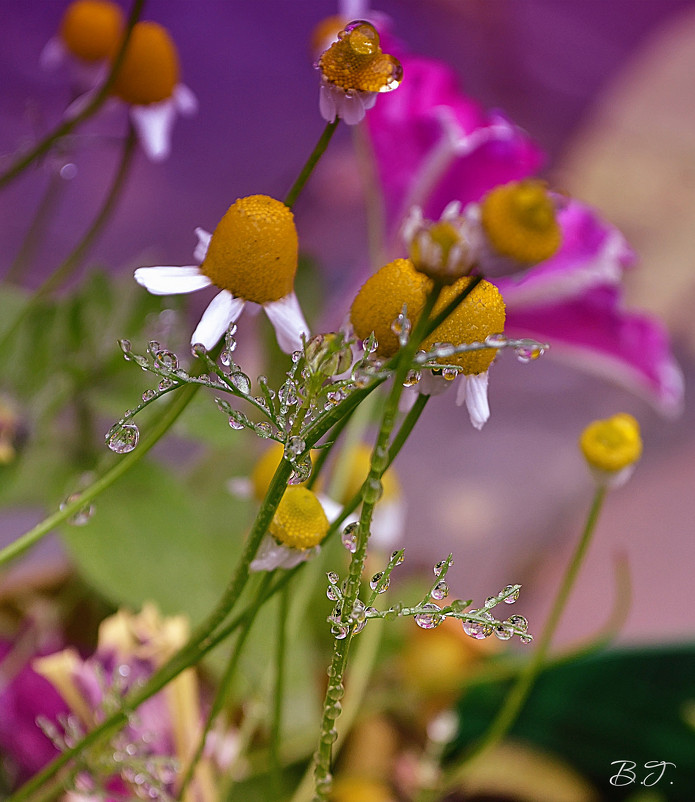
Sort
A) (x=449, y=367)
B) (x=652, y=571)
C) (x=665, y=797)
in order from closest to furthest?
(x=449, y=367) → (x=665, y=797) → (x=652, y=571)

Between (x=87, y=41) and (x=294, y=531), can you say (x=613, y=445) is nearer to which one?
(x=294, y=531)

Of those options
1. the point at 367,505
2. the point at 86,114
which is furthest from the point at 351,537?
the point at 86,114

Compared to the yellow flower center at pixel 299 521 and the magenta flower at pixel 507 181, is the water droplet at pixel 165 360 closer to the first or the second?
the yellow flower center at pixel 299 521

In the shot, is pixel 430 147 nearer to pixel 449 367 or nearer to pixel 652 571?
pixel 449 367

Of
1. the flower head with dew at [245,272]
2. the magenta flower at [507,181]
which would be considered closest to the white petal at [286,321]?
the flower head with dew at [245,272]

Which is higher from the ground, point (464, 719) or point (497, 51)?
point (497, 51)

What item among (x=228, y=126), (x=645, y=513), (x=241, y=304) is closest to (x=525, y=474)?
(x=645, y=513)

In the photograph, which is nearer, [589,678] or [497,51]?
[589,678]
